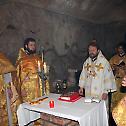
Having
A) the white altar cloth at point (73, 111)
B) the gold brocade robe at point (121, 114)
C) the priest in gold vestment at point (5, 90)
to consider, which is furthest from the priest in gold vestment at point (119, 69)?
the gold brocade robe at point (121, 114)

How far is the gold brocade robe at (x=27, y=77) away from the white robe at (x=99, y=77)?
3.03 ft

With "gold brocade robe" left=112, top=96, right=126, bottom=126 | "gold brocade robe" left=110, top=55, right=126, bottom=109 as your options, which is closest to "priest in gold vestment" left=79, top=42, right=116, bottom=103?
"gold brocade robe" left=110, top=55, right=126, bottom=109

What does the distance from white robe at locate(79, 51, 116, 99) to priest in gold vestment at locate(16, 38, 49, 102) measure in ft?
3.03

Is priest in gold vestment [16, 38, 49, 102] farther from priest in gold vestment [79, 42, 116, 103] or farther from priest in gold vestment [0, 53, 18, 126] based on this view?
priest in gold vestment [79, 42, 116, 103]

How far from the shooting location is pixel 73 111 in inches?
120

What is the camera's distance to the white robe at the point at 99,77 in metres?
4.31

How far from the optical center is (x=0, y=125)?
3863 mm

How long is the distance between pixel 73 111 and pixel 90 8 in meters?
4.78

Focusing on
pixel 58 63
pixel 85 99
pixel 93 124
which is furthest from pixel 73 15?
pixel 93 124

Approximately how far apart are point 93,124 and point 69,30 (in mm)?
4048

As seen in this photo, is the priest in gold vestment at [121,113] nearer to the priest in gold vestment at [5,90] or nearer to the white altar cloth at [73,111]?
the white altar cloth at [73,111]

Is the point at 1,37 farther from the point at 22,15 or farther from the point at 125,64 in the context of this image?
the point at 125,64

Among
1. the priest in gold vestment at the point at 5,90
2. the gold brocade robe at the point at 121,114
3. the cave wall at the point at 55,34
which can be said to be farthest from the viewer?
the cave wall at the point at 55,34

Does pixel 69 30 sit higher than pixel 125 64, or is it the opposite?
pixel 69 30
